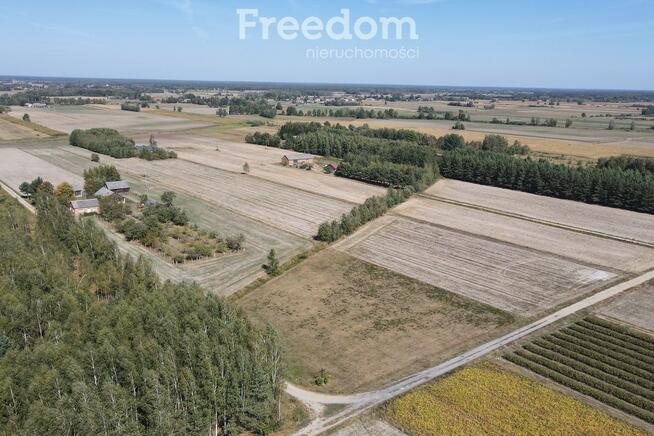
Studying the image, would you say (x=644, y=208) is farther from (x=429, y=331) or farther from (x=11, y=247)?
(x=11, y=247)

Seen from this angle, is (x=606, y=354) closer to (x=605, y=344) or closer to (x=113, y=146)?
(x=605, y=344)

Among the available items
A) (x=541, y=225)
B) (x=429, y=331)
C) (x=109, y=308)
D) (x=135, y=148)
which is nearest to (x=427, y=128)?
(x=135, y=148)

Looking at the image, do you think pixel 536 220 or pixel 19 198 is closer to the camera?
pixel 536 220

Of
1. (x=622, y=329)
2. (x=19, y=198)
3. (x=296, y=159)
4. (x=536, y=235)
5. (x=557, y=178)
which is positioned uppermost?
(x=557, y=178)

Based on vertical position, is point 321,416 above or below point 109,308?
below

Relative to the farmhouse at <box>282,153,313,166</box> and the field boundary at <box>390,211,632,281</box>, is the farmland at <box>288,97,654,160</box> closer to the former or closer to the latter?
the farmhouse at <box>282,153,313,166</box>

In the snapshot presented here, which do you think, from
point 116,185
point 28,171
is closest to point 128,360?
point 116,185
